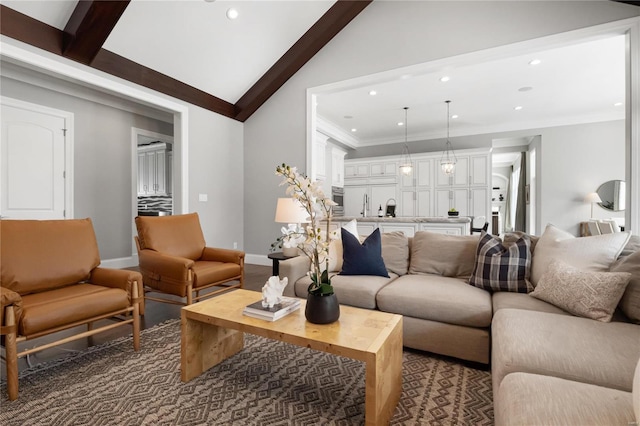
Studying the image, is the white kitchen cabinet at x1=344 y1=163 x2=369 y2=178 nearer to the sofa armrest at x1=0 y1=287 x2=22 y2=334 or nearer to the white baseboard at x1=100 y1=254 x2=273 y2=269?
the white baseboard at x1=100 y1=254 x2=273 y2=269

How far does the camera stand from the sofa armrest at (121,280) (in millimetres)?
2176

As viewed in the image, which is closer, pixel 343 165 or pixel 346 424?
pixel 346 424

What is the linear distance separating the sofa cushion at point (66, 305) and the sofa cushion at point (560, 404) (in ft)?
7.20

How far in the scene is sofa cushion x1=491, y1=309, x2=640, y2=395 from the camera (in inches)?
46.3

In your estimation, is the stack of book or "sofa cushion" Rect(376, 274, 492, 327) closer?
the stack of book

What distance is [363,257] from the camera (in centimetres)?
266

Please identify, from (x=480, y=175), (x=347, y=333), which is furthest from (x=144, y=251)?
(x=480, y=175)

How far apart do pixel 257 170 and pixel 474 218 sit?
4.85m

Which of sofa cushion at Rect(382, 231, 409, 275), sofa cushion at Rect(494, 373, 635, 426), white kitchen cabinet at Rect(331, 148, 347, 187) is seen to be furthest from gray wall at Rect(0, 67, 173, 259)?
sofa cushion at Rect(494, 373, 635, 426)

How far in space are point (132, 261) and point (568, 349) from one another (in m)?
5.71

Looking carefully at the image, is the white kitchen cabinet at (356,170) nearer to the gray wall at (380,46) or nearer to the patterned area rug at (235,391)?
the gray wall at (380,46)

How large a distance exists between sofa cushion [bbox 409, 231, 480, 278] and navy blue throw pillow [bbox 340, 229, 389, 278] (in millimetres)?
330

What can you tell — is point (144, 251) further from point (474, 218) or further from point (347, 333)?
point (474, 218)

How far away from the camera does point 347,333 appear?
1517 mm
